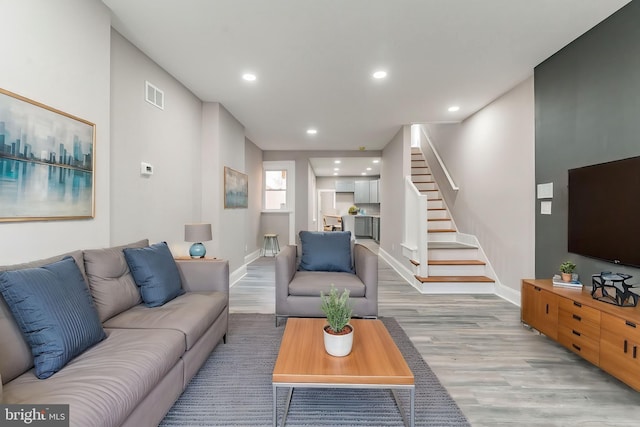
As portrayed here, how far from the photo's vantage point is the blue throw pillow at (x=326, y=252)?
3248mm

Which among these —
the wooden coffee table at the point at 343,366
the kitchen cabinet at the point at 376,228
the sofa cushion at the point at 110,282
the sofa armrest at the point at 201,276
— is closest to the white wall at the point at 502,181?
the wooden coffee table at the point at 343,366

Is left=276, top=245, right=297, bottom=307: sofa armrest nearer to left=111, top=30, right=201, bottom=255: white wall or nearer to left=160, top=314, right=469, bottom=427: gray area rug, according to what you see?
left=160, top=314, right=469, bottom=427: gray area rug

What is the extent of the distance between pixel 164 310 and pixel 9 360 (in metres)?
0.81

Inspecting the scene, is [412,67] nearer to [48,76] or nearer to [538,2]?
[538,2]

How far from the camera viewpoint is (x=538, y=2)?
6.98ft

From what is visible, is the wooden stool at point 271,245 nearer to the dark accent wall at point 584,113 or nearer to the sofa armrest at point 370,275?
the sofa armrest at point 370,275

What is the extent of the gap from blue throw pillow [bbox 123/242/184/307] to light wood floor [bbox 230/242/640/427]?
1.33 metres

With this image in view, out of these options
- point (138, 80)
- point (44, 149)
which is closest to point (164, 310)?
point (44, 149)

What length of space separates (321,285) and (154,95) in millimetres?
2545

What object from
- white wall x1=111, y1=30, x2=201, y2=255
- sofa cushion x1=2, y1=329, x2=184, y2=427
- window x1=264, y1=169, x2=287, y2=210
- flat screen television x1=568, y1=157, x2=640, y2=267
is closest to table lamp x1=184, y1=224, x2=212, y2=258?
white wall x1=111, y1=30, x2=201, y2=255

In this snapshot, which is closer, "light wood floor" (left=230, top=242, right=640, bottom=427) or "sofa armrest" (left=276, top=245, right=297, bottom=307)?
"light wood floor" (left=230, top=242, right=640, bottom=427)

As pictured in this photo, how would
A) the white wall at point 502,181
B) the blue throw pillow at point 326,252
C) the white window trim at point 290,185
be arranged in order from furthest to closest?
the white window trim at point 290,185
the white wall at point 502,181
the blue throw pillow at point 326,252

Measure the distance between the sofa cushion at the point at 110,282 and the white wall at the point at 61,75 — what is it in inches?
8.7

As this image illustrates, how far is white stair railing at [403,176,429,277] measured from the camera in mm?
4281
